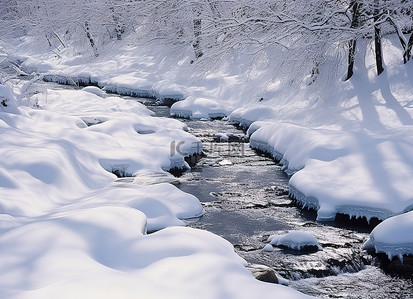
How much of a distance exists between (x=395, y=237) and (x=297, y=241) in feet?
4.34

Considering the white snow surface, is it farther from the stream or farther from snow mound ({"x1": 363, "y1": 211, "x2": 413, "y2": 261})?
snow mound ({"x1": 363, "y1": 211, "x2": 413, "y2": 261})

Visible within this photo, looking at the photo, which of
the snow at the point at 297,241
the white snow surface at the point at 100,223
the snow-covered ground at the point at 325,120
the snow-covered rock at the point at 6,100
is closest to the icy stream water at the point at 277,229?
the snow at the point at 297,241

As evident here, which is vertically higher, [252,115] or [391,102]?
[391,102]

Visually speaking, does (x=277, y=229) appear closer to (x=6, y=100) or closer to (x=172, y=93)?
(x=6, y=100)

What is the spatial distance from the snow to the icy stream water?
0.45 ft

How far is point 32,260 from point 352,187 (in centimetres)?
600

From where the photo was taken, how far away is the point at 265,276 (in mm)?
5629

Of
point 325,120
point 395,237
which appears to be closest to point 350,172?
point 395,237

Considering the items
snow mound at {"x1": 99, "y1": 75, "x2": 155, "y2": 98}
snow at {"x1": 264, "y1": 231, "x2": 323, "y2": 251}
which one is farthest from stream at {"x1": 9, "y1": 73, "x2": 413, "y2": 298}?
snow mound at {"x1": 99, "y1": 75, "x2": 155, "y2": 98}

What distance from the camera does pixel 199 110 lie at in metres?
17.9

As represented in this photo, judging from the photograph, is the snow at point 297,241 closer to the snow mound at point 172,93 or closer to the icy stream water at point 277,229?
the icy stream water at point 277,229

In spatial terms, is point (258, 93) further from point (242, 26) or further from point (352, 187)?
point (352, 187)

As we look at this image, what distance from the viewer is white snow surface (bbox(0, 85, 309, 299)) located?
400 centimetres

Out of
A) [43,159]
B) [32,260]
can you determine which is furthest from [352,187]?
[32,260]
